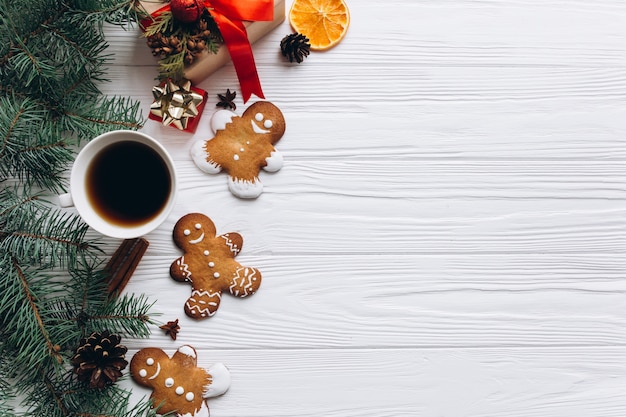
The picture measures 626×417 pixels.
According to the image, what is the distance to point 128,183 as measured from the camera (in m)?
0.84

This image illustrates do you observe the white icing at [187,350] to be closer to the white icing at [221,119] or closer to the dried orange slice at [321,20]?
the white icing at [221,119]

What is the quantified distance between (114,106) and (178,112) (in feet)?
0.33

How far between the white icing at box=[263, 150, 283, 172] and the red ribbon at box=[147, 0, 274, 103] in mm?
131

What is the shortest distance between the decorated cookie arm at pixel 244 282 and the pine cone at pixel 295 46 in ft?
1.13

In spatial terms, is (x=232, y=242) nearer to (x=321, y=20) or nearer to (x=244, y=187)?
(x=244, y=187)

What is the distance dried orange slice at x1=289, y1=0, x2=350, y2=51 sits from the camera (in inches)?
37.1

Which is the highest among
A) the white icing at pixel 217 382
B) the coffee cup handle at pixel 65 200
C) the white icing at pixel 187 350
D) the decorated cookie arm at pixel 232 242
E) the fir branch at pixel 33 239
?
the coffee cup handle at pixel 65 200

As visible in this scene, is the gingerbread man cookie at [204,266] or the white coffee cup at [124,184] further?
the gingerbread man cookie at [204,266]

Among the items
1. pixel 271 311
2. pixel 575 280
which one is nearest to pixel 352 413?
pixel 271 311

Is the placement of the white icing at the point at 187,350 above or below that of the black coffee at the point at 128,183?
below

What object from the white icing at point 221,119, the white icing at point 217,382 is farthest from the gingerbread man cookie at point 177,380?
the white icing at point 221,119

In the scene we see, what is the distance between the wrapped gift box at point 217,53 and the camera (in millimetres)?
876

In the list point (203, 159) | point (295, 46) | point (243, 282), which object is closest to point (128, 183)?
point (203, 159)

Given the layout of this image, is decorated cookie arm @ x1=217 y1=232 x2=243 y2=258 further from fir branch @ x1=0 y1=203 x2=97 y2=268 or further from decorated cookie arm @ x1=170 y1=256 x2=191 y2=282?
fir branch @ x1=0 y1=203 x2=97 y2=268
